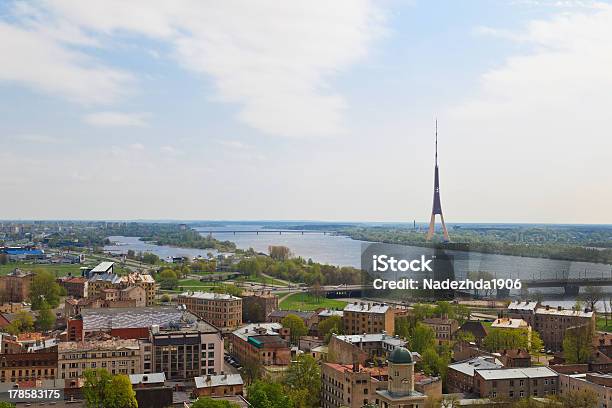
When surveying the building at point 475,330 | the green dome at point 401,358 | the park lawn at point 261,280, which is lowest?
the park lawn at point 261,280

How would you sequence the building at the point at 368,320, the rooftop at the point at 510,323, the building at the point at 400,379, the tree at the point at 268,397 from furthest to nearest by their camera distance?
the building at the point at 368,320, the rooftop at the point at 510,323, the tree at the point at 268,397, the building at the point at 400,379

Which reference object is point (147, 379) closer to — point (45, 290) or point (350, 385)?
point (350, 385)

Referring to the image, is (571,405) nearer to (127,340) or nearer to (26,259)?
(127,340)

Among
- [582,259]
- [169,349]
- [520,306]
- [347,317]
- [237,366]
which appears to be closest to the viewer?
[169,349]

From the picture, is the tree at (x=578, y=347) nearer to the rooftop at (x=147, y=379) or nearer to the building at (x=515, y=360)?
the building at (x=515, y=360)

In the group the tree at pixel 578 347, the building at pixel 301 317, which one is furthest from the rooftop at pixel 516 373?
the building at pixel 301 317

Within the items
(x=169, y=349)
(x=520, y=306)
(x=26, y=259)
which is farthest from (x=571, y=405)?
(x=26, y=259)

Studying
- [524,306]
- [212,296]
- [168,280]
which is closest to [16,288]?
[168,280]
